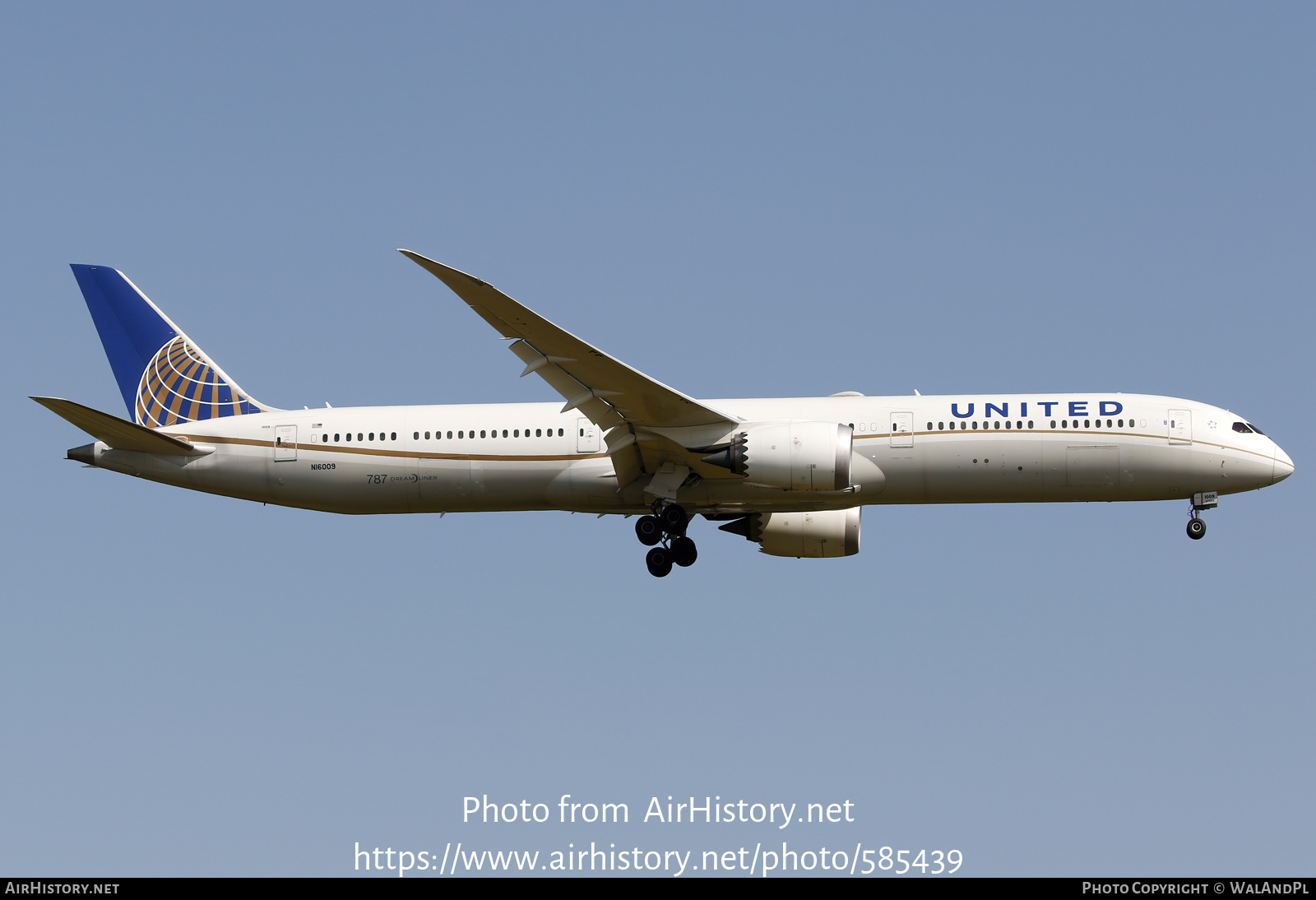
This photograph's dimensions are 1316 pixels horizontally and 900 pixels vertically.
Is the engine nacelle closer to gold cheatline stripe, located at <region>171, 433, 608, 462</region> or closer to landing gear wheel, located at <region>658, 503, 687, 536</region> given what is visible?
landing gear wheel, located at <region>658, 503, 687, 536</region>

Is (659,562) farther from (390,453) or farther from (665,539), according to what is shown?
(390,453)

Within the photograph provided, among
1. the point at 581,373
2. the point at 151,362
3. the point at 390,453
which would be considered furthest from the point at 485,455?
the point at 151,362

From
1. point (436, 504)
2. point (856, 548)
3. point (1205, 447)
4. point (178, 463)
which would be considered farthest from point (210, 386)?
point (1205, 447)

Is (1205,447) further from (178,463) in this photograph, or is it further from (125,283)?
(125,283)

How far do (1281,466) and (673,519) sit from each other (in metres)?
13.7

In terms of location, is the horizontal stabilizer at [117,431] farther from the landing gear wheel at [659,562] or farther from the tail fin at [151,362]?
the landing gear wheel at [659,562]

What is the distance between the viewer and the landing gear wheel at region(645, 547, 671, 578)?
35.1 metres

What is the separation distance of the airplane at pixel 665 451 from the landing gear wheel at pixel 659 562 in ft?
0.18

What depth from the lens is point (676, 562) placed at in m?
35.6

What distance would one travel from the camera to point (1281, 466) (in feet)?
110

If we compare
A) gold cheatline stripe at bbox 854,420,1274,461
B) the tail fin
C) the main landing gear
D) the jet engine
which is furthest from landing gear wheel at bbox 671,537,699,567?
the tail fin

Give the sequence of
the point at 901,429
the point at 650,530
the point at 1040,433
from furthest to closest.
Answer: the point at 650,530
the point at 901,429
the point at 1040,433

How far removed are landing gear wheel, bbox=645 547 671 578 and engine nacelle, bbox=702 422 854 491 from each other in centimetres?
368

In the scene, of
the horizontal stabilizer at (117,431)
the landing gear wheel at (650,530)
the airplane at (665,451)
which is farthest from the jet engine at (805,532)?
the horizontal stabilizer at (117,431)
